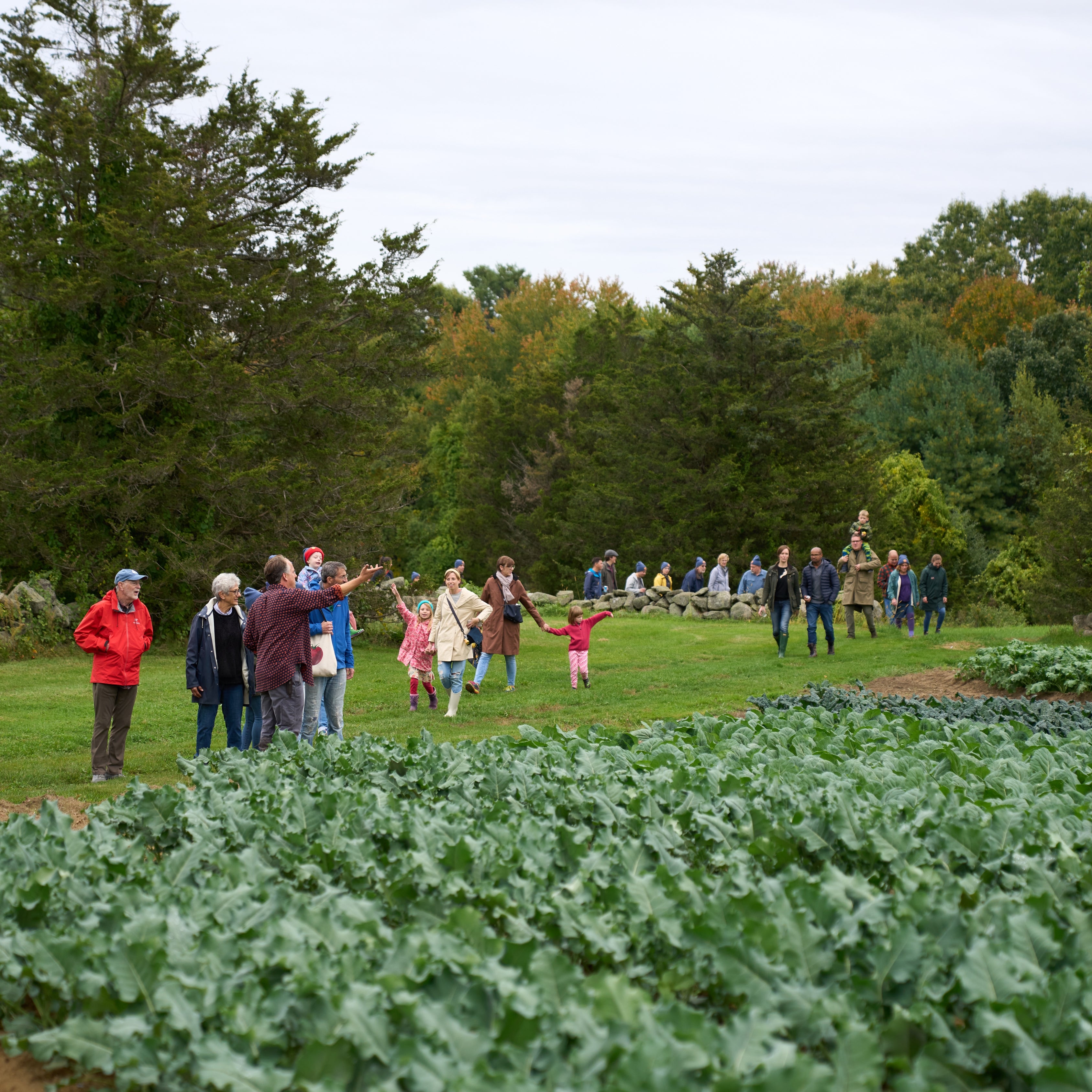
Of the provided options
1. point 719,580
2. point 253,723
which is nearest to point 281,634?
point 253,723

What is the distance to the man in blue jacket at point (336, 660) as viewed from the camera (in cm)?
923

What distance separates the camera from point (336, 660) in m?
9.95

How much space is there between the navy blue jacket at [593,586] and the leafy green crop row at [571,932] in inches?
834

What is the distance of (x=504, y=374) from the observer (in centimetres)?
6581

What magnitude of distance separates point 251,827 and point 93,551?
1734cm

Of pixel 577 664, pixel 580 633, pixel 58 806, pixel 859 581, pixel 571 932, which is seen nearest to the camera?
pixel 571 932

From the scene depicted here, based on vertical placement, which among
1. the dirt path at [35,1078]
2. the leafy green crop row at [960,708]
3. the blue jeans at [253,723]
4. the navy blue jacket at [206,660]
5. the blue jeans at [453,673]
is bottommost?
the dirt path at [35,1078]

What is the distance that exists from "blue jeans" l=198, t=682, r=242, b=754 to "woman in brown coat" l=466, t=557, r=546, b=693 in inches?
180

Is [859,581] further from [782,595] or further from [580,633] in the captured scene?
[580,633]

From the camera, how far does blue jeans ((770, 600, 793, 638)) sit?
1703 centimetres

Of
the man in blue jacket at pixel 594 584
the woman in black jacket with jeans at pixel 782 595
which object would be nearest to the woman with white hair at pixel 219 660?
the woman in black jacket with jeans at pixel 782 595

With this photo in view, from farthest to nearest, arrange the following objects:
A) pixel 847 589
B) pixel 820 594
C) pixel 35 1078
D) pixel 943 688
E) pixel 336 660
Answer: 1. pixel 847 589
2. pixel 820 594
3. pixel 943 688
4. pixel 336 660
5. pixel 35 1078

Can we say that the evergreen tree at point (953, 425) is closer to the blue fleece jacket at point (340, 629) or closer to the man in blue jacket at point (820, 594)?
the man in blue jacket at point (820, 594)

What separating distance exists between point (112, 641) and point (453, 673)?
4.01 meters
